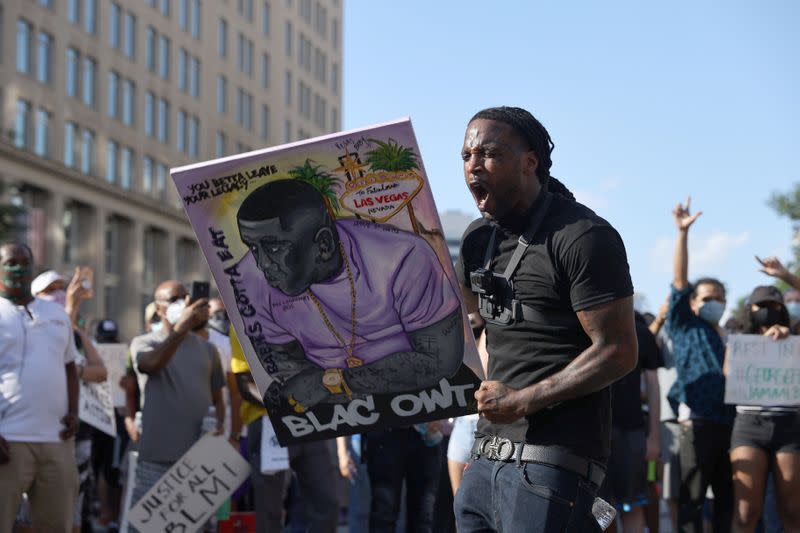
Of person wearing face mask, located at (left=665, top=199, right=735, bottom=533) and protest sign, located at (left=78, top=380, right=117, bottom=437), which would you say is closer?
person wearing face mask, located at (left=665, top=199, right=735, bottom=533)

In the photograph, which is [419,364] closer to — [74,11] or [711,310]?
[711,310]

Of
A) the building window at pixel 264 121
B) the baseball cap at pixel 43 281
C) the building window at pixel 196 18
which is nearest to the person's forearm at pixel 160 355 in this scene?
the baseball cap at pixel 43 281

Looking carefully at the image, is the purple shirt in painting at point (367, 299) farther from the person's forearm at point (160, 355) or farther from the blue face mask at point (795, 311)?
the blue face mask at point (795, 311)

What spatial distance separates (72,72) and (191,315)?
154 ft

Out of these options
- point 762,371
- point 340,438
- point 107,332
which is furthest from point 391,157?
point 107,332

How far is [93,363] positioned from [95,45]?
4749 cm

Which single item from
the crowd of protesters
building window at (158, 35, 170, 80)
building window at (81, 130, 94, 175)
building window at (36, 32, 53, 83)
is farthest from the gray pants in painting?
building window at (158, 35, 170, 80)

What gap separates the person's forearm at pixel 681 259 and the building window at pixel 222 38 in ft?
210

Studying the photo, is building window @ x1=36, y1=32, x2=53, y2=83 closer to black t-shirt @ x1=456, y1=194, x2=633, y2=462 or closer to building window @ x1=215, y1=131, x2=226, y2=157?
building window @ x1=215, y1=131, x2=226, y2=157

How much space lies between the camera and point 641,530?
29.8 feet

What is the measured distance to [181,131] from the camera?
2571 inches

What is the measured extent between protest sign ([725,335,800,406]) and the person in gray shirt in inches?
143

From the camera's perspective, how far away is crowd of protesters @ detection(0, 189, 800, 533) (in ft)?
25.7

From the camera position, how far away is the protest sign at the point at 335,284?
419cm
